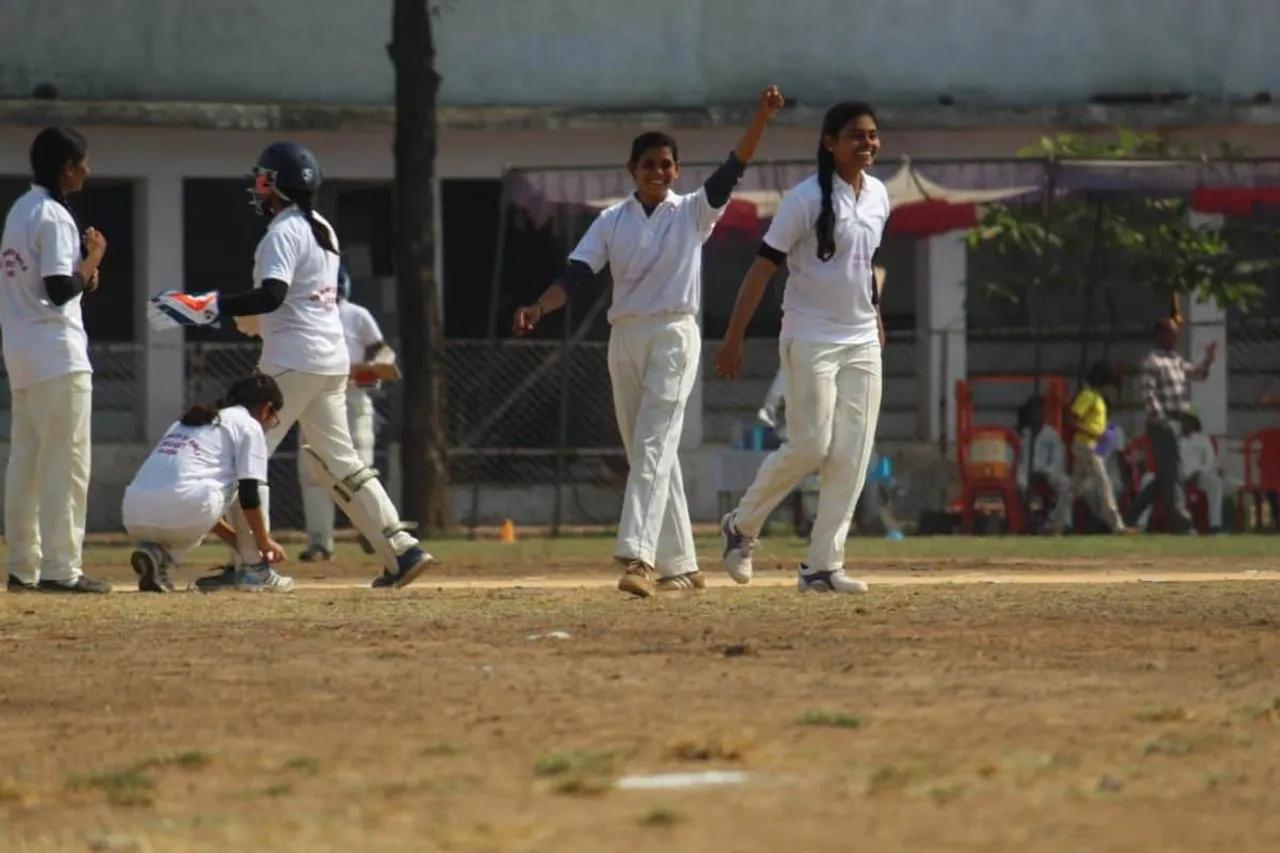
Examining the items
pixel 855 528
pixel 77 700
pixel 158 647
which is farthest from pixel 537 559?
pixel 77 700

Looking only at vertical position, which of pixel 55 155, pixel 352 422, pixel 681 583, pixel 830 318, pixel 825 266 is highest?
pixel 55 155

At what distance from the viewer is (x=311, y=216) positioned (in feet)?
45.1

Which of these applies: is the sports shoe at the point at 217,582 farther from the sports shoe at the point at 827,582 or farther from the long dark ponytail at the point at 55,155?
the sports shoe at the point at 827,582

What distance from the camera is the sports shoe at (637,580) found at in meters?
12.6

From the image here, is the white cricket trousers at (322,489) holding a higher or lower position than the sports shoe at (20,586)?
higher

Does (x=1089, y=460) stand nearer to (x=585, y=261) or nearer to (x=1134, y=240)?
(x=1134, y=240)

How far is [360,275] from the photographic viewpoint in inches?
1099

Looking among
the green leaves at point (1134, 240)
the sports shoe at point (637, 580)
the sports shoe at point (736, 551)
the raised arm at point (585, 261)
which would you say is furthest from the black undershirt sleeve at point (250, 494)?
the green leaves at point (1134, 240)

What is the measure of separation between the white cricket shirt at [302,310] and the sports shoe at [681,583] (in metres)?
1.84

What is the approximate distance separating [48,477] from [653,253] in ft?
9.93

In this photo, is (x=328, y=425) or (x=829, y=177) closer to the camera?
(x=829, y=177)

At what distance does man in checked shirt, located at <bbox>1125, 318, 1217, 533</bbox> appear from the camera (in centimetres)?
2402

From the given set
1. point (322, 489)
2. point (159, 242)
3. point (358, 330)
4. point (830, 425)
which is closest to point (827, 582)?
point (830, 425)

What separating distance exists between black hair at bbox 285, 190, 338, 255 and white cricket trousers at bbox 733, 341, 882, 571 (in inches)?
90.6
